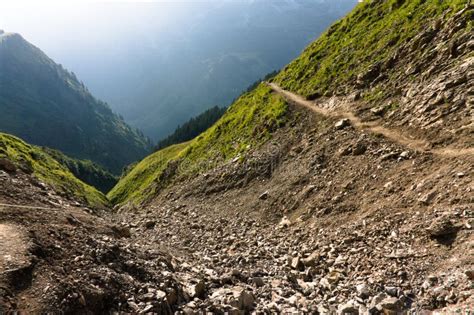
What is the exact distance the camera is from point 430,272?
11.6 m

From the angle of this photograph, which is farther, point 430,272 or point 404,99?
point 404,99

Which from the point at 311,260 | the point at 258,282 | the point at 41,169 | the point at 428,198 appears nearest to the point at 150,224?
the point at 258,282

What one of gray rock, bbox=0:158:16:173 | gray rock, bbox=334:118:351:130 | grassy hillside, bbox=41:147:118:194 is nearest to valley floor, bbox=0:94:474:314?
gray rock, bbox=0:158:16:173

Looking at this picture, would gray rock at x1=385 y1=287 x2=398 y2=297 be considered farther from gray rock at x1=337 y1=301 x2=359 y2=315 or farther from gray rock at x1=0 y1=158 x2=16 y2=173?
gray rock at x1=0 y1=158 x2=16 y2=173

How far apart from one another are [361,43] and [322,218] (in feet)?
99.0

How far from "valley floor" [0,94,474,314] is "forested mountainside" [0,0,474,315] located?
0.07 metres

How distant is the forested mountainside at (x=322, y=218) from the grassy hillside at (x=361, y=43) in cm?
32

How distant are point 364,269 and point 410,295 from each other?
2.68 metres

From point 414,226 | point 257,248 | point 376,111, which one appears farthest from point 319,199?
point 376,111

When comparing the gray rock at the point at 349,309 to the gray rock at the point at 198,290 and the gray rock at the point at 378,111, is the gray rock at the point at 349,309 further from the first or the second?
the gray rock at the point at 378,111

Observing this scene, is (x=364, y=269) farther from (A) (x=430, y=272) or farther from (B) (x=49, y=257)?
(B) (x=49, y=257)

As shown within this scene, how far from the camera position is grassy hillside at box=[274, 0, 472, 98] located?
108 ft

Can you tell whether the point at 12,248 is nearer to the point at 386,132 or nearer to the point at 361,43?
the point at 386,132

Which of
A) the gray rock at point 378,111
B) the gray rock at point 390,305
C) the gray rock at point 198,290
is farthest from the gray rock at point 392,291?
the gray rock at point 378,111
